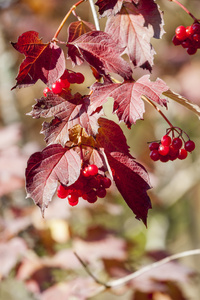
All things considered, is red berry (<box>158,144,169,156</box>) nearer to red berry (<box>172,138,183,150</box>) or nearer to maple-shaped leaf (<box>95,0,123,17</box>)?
red berry (<box>172,138,183,150</box>)

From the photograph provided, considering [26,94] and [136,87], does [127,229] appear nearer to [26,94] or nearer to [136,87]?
[26,94]

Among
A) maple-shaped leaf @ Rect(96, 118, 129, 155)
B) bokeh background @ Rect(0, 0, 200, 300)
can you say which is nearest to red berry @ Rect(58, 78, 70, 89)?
maple-shaped leaf @ Rect(96, 118, 129, 155)

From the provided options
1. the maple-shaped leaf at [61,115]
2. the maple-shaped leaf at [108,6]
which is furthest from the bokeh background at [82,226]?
the maple-shaped leaf at [108,6]

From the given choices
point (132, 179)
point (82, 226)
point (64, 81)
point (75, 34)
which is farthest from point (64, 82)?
point (82, 226)

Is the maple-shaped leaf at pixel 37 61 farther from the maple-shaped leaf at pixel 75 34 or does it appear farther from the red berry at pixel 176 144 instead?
the red berry at pixel 176 144

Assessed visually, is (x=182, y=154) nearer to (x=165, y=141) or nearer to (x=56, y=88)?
(x=165, y=141)
